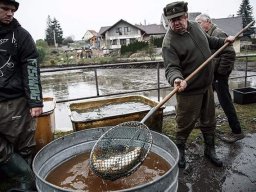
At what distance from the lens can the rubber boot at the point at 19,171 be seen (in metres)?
2.96

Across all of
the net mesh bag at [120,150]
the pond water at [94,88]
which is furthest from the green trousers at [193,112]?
the pond water at [94,88]

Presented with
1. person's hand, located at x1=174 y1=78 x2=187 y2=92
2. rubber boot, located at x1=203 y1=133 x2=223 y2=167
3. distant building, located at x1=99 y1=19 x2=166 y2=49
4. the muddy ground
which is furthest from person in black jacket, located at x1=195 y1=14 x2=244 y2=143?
distant building, located at x1=99 y1=19 x2=166 y2=49

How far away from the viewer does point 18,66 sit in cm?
301

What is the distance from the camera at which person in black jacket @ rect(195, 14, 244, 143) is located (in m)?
4.70

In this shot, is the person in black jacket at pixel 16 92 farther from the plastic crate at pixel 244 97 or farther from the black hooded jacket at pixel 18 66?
the plastic crate at pixel 244 97

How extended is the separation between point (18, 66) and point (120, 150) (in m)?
1.42

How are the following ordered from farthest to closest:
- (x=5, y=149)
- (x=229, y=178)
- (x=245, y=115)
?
1. (x=245, y=115)
2. (x=229, y=178)
3. (x=5, y=149)

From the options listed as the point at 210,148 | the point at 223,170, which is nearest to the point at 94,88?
the point at 210,148

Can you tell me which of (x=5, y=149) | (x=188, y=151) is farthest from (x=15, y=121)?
(x=188, y=151)

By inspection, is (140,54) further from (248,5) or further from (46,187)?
(248,5)

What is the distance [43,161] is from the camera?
Answer: 2572 millimetres

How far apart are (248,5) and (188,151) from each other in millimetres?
80313

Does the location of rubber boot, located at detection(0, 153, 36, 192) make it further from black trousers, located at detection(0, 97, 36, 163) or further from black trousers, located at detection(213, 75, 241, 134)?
black trousers, located at detection(213, 75, 241, 134)

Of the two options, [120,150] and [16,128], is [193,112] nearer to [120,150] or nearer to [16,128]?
[120,150]
